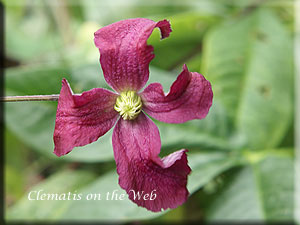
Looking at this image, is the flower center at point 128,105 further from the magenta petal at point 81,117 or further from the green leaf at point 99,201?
the green leaf at point 99,201

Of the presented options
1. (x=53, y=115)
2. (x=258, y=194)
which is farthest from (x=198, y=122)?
(x=53, y=115)

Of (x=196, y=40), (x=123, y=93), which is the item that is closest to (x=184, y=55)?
(x=196, y=40)

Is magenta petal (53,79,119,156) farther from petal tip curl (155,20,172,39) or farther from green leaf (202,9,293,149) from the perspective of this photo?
green leaf (202,9,293,149)

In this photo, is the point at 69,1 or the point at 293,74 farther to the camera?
the point at 69,1

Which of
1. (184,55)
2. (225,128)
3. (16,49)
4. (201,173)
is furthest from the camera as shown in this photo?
(16,49)

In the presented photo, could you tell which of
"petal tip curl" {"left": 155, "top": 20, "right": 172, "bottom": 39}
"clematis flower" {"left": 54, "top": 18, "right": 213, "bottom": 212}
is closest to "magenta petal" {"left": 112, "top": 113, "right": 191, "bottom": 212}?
"clematis flower" {"left": 54, "top": 18, "right": 213, "bottom": 212}

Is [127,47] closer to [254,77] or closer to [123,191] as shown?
[123,191]

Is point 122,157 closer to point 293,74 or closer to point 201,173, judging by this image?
point 201,173
